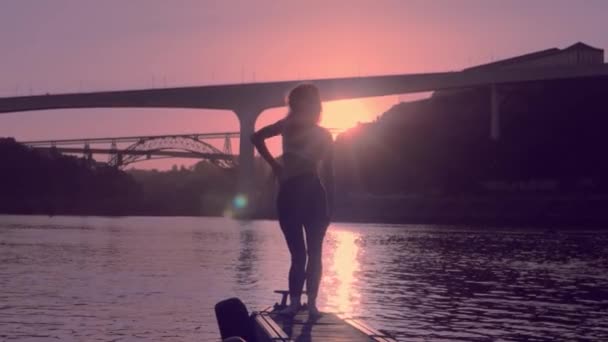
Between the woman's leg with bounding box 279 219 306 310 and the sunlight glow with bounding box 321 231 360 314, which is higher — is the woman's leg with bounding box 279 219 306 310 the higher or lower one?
the higher one

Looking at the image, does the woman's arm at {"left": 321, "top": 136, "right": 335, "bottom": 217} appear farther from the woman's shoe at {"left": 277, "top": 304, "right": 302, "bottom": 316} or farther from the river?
the river

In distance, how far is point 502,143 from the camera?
11925 centimetres

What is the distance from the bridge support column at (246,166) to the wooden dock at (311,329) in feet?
308

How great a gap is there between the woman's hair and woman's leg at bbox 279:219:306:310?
1.17m

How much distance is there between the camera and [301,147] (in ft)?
38.5

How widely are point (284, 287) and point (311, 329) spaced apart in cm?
1330

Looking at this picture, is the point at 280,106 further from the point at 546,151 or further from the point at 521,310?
the point at 521,310

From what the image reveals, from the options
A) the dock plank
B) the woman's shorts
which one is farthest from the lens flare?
the woman's shorts

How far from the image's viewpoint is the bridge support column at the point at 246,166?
10681 centimetres

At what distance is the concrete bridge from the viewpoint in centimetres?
10288

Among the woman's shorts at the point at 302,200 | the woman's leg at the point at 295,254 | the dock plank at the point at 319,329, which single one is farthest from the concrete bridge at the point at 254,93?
the woman's shorts at the point at 302,200

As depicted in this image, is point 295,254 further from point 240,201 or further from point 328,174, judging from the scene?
point 240,201

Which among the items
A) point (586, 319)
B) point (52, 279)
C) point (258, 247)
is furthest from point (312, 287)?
point (258, 247)

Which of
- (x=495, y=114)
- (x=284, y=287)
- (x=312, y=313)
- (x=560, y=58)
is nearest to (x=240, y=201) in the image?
(x=495, y=114)
